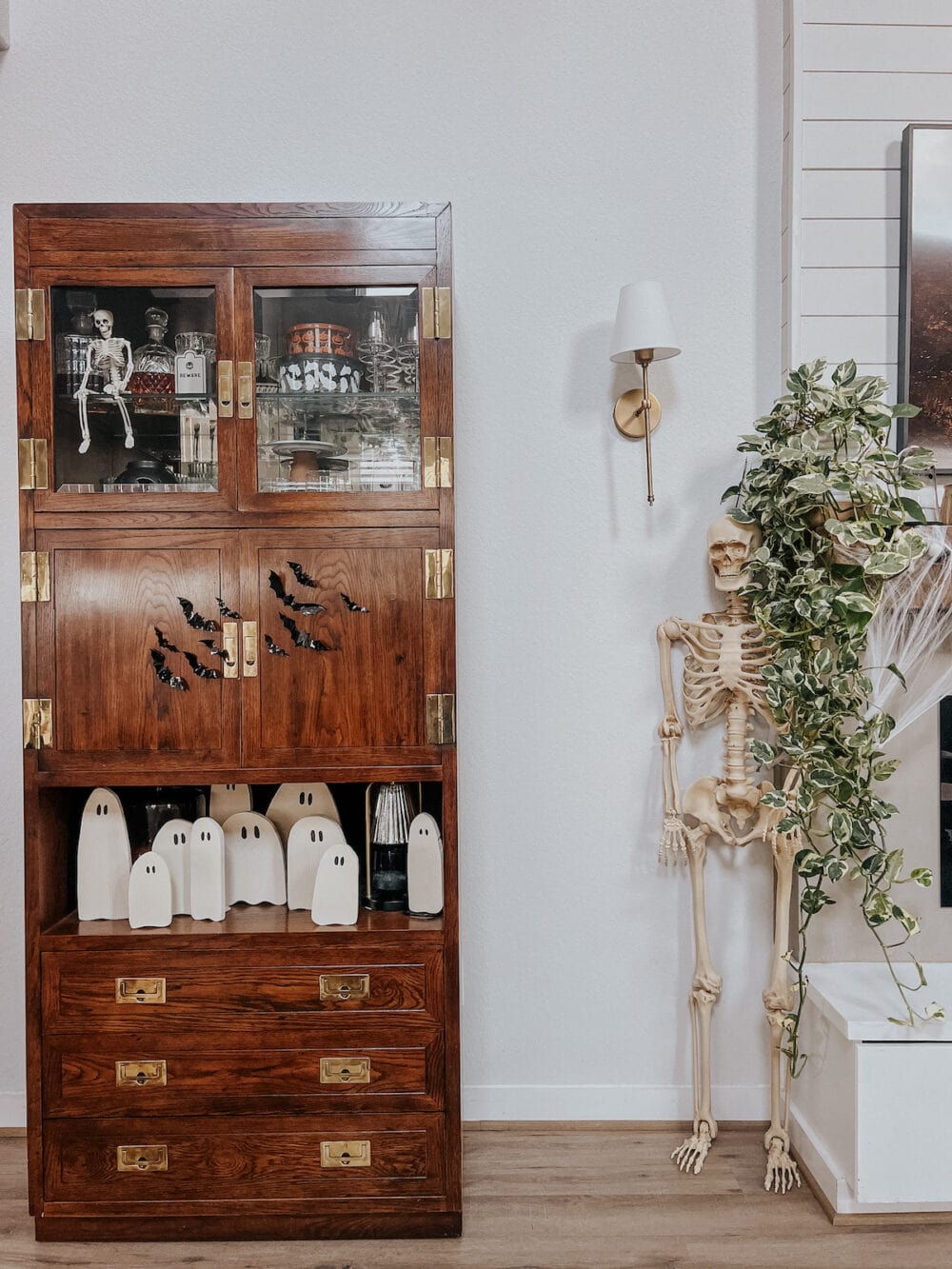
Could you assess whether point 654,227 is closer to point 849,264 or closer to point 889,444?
point 849,264

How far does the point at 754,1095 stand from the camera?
2334mm

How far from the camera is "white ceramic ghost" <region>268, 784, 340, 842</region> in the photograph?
2125 millimetres

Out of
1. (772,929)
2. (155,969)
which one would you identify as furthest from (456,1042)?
(772,929)

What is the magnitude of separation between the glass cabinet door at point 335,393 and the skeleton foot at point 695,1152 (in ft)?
5.47

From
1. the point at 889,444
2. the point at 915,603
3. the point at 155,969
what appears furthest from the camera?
the point at 889,444

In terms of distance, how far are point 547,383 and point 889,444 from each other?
866 mm

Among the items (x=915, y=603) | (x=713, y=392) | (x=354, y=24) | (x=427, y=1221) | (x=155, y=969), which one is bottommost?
(x=427, y=1221)

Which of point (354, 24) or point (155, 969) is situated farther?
point (354, 24)

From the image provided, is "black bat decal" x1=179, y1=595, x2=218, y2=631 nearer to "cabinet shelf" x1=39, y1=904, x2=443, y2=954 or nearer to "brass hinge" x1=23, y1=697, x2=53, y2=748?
"brass hinge" x1=23, y1=697, x2=53, y2=748

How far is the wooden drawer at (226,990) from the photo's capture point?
6.27 ft

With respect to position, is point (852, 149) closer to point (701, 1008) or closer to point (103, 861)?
point (701, 1008)

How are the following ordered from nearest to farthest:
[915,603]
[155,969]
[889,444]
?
[155,969] < [915,603] < [889,444]

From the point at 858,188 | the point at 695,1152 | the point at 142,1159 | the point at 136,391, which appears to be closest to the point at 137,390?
the point at 136,391

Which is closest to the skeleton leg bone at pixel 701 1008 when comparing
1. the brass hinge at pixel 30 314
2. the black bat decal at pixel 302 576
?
the black bat decal at pixel 302 576
